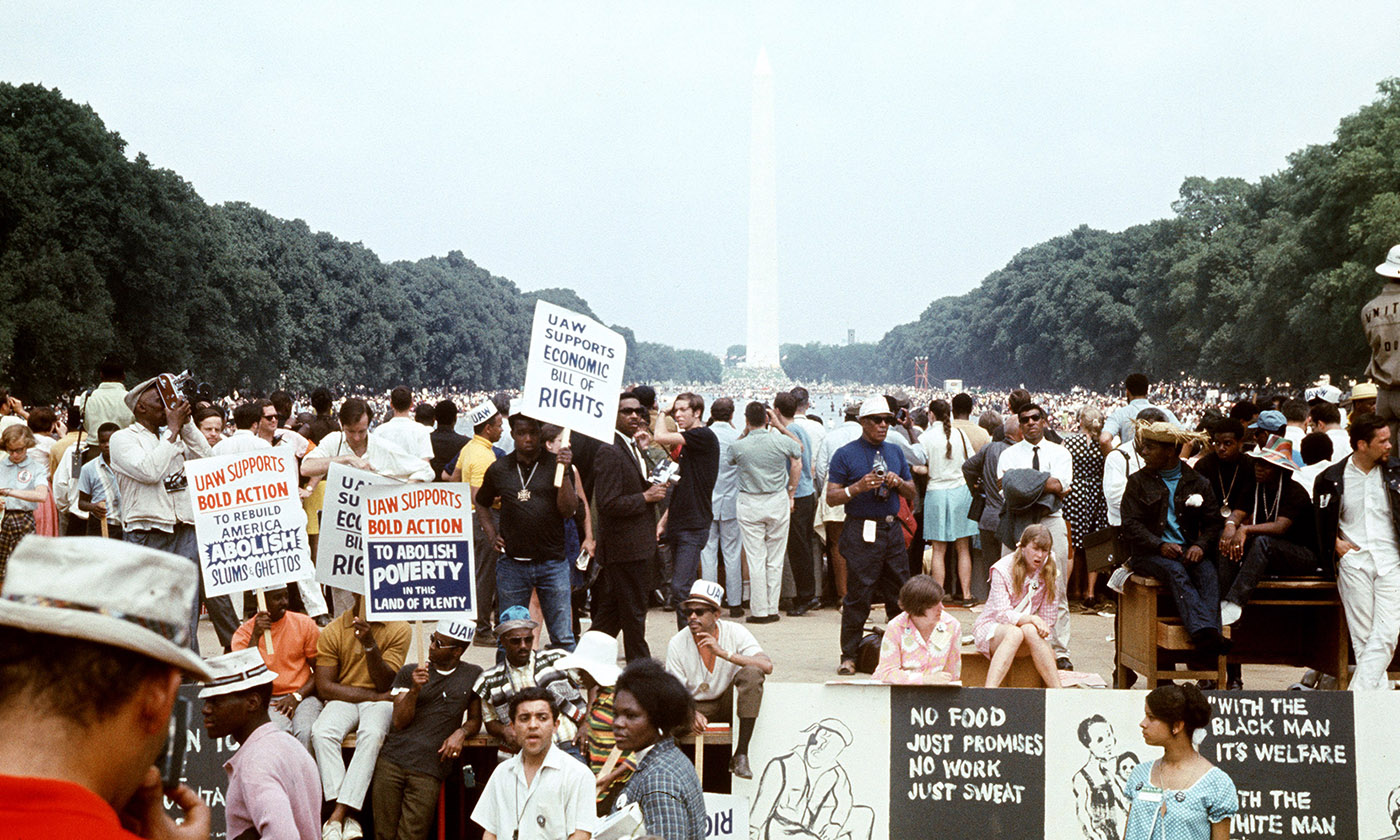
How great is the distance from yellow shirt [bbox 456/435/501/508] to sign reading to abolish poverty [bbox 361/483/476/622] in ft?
10.6

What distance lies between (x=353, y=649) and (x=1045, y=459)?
20.3 ft

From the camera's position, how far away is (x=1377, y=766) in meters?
7.32

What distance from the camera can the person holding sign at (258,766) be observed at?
5.32 m

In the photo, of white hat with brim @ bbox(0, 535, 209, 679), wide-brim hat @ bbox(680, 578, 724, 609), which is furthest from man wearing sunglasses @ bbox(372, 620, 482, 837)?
white hat with brim @ bbox(0, 535, 209, 679)

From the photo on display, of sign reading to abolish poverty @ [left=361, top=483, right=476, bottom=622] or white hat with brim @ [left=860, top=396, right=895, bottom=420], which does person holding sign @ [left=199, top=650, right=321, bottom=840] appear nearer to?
sign reading to abolish poverty @ [left=361, top=483, right=476, bottom=622]

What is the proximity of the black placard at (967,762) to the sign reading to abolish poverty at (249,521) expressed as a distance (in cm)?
360

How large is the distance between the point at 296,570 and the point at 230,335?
5438 centimetres

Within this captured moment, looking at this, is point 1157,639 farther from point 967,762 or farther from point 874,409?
point 874,409

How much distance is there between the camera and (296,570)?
27.8ft

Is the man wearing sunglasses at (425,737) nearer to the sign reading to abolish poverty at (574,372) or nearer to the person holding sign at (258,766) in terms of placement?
the person holding sign at (258,766)

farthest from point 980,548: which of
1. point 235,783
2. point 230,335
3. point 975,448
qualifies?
point 230,335

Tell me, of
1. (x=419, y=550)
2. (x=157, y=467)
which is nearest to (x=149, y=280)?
(x=157, y=467)

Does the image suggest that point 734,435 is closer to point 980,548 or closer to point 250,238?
point 980,548


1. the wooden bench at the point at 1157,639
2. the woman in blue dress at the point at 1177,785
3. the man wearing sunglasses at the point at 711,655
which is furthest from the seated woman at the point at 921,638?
the woman in blue dress at the point at 1177,785
